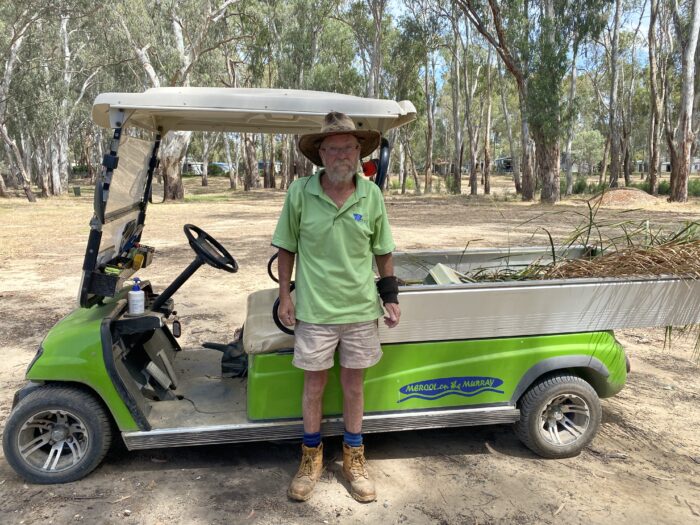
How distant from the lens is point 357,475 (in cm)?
279

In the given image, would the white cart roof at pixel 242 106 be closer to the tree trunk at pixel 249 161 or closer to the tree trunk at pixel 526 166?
the tree trunk at pixel 526 166

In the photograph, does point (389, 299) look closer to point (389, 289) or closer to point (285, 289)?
point (389, 289)

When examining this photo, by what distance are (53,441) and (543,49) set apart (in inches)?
865

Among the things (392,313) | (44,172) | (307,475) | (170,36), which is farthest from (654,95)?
(44,172)

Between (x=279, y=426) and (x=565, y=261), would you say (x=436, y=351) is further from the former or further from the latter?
(x=565, y=261)

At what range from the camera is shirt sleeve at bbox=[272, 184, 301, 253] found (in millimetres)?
2656

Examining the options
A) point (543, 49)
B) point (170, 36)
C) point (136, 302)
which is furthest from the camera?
point (170, 36)

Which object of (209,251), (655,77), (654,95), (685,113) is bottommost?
(209,251)

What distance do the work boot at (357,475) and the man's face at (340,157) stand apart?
4.40 feet

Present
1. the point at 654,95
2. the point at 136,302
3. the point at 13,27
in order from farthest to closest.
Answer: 1. the point at 654,95
2. the point at 13,27
3. the point at 136,302

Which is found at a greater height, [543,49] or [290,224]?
[543,49]

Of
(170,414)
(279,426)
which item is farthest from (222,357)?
(279,426)

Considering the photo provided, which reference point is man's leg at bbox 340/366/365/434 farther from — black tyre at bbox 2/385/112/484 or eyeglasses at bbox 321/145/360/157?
black tyre at bbox 2/385/112/484

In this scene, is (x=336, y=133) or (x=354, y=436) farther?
(x=354, y=436)
